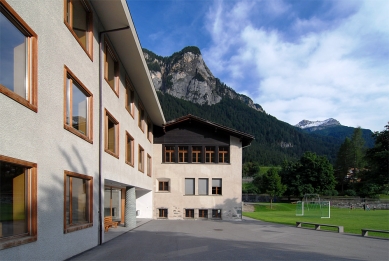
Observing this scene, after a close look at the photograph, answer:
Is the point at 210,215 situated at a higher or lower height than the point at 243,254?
lower

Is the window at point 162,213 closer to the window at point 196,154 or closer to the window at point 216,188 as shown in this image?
the window at point 216,188

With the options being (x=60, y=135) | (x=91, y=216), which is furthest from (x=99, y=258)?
(x=60, y=135)

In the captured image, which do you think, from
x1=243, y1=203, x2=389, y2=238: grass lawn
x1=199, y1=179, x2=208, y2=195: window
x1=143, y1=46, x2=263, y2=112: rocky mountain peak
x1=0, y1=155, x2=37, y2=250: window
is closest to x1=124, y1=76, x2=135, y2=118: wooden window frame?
x1=0, y1=155, x2=37, y2=250: window

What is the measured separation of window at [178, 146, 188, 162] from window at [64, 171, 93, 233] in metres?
18.7

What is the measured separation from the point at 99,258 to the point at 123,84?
915cm

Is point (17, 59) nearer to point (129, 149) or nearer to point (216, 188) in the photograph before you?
point (129, 149)

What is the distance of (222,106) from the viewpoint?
15375 cm

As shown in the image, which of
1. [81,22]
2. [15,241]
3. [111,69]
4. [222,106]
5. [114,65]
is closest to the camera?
[15,241]

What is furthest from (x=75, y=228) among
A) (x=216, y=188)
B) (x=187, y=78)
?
Result: (x=187, y=78)

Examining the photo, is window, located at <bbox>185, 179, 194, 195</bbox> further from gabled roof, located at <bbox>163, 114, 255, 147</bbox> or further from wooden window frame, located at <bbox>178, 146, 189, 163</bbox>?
gabled roof, located at <bbox>163, 114, 255, 147</bbox>

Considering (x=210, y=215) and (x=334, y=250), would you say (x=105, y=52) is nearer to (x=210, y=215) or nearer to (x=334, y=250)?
(x=334, y=250)

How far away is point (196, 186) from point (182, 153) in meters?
3.18

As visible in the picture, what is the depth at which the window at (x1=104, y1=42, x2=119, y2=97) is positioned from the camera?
1310cm

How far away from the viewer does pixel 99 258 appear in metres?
9.21
